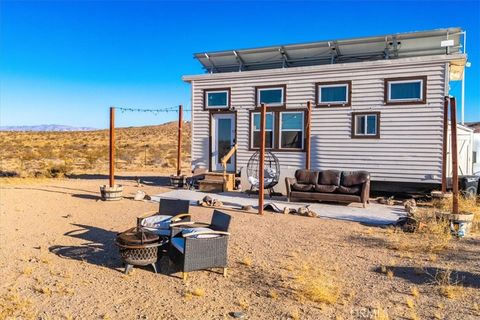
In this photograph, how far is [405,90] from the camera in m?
11.9

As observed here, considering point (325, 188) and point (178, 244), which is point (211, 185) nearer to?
point (325, 188)

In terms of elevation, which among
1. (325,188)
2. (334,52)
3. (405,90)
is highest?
(334,52)

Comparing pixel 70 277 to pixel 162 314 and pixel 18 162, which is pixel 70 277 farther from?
pixel 18 162

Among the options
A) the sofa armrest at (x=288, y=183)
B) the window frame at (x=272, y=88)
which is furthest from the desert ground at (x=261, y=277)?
the window frame at (x=272, y=88)

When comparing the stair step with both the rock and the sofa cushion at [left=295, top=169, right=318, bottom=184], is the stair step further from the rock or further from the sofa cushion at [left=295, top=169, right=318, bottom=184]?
the rock

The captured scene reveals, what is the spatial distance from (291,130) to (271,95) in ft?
4.47

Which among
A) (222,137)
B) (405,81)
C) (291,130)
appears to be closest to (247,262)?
(291,130)

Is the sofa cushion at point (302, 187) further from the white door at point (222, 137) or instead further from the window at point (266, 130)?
the white door at point (222, 137)

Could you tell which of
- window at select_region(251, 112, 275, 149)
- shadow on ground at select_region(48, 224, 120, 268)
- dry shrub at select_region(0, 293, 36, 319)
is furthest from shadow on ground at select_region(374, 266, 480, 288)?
window at select_region(251, 112, 275, 149)

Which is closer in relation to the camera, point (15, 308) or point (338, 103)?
point (15, 308)

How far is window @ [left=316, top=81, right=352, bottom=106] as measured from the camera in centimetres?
1268

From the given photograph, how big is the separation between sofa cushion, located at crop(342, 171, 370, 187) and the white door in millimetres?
4815

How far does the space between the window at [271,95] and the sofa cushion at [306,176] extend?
124 inches

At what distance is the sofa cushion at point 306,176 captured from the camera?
36.9ft
